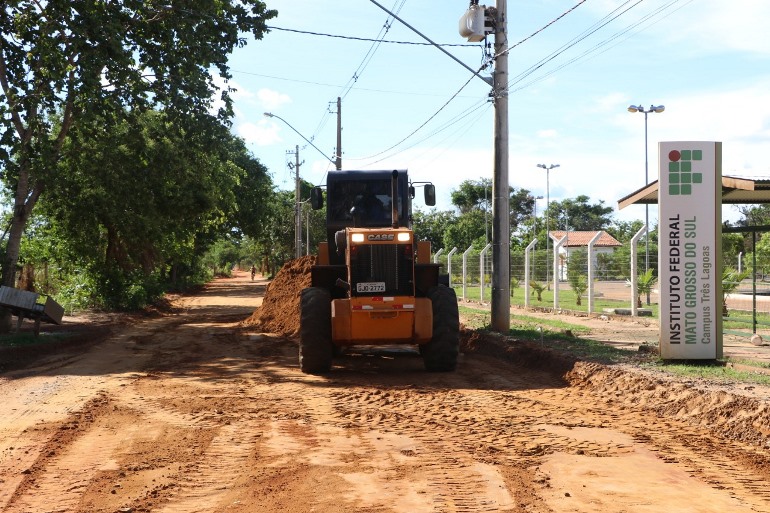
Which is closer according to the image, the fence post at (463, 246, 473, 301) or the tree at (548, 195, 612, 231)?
the fence post at (463, 246, 473, 301)

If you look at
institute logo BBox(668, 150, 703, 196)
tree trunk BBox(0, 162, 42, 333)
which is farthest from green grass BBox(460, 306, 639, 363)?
tree trunk BBox(0, 162, 42, 333)

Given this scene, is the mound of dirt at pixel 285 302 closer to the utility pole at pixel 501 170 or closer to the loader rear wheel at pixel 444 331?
the utility pole at pixel 501 170

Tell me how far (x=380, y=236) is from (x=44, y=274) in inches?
948

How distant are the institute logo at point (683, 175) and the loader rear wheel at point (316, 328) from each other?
5.33 metres

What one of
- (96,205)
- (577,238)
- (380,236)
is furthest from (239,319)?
(577,238)

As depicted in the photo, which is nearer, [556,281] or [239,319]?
[556,281]

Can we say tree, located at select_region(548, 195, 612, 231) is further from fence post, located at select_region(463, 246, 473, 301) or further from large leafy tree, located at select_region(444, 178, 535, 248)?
fence post, located at select_region(463, 246, 473, 301)

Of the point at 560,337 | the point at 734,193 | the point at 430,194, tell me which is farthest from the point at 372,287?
the point at 734,193

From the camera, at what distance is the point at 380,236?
36.9 feet

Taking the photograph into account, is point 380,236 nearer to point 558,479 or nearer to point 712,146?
point 712,146

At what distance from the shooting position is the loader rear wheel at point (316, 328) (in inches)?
446

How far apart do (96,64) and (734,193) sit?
13.2 metres

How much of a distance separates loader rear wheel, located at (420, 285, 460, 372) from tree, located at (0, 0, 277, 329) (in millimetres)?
9211

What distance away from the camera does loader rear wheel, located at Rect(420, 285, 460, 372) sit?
11.4 m
